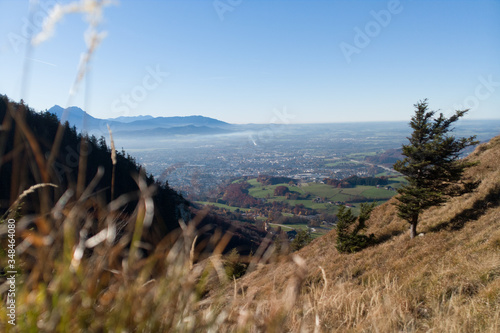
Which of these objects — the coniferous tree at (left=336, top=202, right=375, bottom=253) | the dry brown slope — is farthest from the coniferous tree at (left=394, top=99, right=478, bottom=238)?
the coniferous tree at (left=336, top=202, right=375, bottom=253)

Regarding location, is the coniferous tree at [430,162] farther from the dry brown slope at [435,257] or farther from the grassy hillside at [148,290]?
the grassy hillside at [148,290]

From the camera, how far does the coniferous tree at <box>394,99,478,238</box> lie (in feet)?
40.3

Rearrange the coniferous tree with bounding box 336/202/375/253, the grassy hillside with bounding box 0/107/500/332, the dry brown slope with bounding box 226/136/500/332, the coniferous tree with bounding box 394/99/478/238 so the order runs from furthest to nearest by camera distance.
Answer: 1. the coniferous tree with bounding box 336/202/375/253
2. the coniferous tree with bounding box 394/99/478/238
3. the dry brown slope with bounding box 226/136/500/332
4. the grassy hillside with bounding box 0/107/500/332

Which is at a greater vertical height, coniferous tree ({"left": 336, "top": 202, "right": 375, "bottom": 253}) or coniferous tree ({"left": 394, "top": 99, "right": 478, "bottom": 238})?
coniferous tree ({"left": 394, "top": 99, "right": 478, "bottom": 238})

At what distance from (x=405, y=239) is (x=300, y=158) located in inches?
3913

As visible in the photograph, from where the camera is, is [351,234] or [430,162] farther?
[351,234]

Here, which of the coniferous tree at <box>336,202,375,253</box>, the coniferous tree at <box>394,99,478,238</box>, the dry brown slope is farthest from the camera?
the coniferous tree at <box>336,202,375,253</box>

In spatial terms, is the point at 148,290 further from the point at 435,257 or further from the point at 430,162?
the point at 430,162

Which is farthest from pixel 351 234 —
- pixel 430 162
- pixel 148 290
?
pixel 148 290

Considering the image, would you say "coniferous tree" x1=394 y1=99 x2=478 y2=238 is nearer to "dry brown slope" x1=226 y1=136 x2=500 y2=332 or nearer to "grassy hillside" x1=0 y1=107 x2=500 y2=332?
"dry brown slope" x1=226 y1=136 x2=500 y2=332

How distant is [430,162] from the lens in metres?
12.5

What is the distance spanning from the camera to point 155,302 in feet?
4.19

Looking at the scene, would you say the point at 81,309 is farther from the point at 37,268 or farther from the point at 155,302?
the point at 37,268

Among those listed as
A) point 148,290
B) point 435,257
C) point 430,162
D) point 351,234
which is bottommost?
point 351,234
